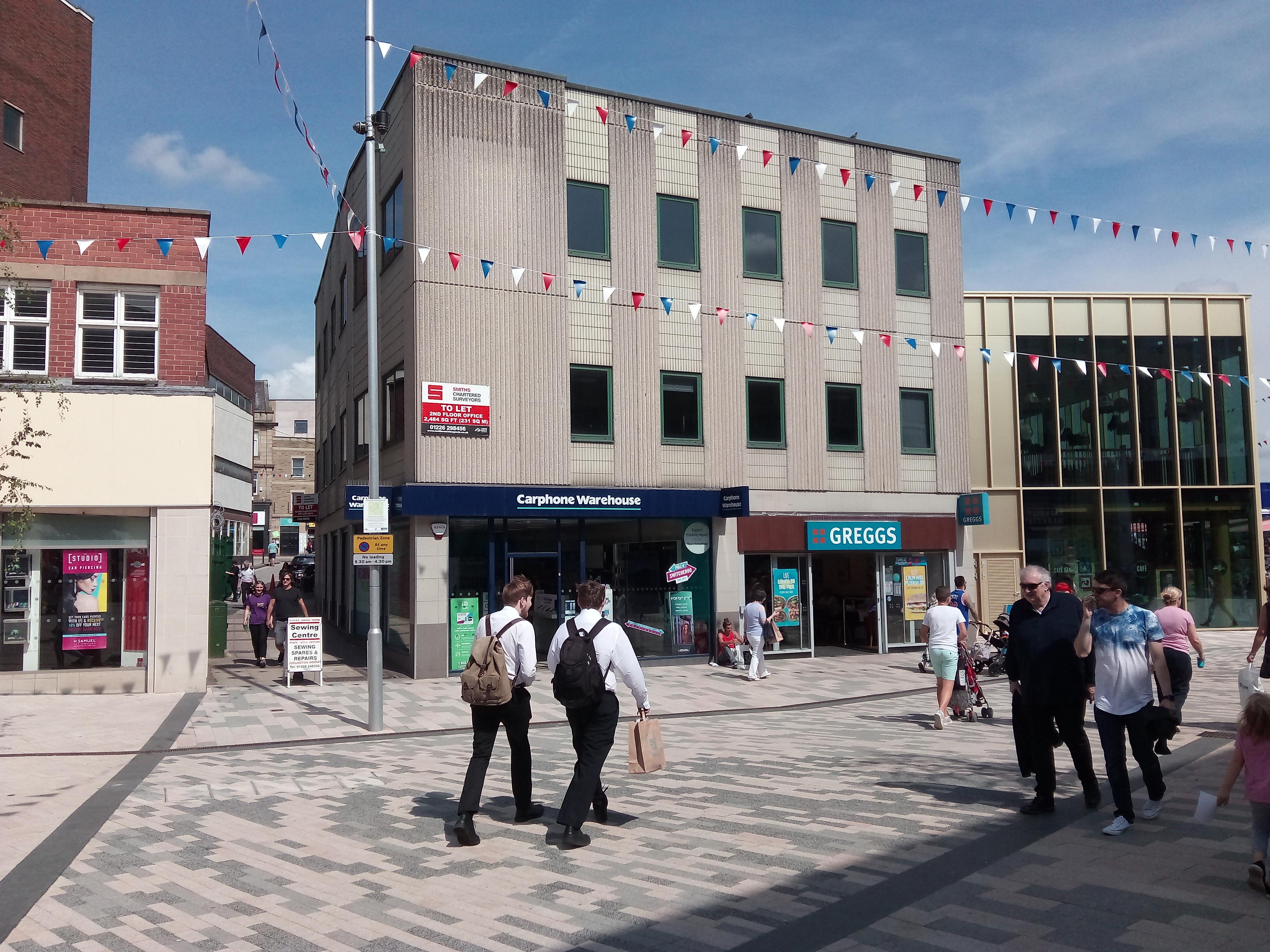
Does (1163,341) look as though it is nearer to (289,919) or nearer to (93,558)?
(93,558)

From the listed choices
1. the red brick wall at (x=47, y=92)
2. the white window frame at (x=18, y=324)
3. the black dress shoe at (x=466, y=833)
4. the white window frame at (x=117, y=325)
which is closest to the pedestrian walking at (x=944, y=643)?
the black dress shoe at (x=466, y=833)

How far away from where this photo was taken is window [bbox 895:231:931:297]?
24.0 metres

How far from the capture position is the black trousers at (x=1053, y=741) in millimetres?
7305

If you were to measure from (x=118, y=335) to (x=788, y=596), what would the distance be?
44.0 feet

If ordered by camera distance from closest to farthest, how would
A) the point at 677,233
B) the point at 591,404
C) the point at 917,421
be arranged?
the point at 591,404, the point at 677,233, the point at 917,421

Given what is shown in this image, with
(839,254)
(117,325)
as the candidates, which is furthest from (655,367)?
(117,325)

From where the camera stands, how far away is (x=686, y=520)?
21.4m

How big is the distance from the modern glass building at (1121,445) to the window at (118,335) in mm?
18837

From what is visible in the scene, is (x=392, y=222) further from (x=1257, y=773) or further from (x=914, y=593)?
(x=1257, y=773)

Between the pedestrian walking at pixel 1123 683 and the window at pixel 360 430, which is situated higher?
the window at pixel 360 430

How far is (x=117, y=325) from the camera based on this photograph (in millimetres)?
16938

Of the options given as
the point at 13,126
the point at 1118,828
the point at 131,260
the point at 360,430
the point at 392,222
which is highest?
the point at 13,126

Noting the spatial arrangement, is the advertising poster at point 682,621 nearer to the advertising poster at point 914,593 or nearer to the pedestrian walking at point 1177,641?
the advertising poster at point 914,593

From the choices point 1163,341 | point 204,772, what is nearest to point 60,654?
point 204,772
